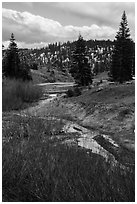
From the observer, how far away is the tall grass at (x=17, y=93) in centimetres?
1906

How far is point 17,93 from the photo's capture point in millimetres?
21953

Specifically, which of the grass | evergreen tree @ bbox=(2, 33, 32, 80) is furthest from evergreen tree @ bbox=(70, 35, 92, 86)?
the grass

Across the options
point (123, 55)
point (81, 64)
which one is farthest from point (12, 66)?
point (123, 55)

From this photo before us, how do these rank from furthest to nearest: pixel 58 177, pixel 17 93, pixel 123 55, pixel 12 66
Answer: pixel 123 55 → pixel 12 66 → pixel 17 93 → pixel 58 177

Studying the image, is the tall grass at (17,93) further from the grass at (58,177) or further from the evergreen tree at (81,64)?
the grass at (58,177)

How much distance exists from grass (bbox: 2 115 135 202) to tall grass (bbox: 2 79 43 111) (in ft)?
49.5

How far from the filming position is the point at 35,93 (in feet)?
79.7

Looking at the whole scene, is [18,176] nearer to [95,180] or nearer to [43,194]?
[43,194]

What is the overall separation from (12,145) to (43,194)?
41.9 inches

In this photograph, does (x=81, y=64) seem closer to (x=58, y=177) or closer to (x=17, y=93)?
(x=17, y=93)

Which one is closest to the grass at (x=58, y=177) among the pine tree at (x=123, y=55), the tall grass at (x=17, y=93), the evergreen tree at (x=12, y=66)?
the tall grass at (x=17, y=93)

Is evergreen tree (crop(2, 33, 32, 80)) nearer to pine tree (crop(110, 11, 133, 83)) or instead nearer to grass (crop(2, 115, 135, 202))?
pine tree (crop(110, 11, 133, 83))

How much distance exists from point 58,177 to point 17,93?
64.2 feet

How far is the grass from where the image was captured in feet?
8.32
